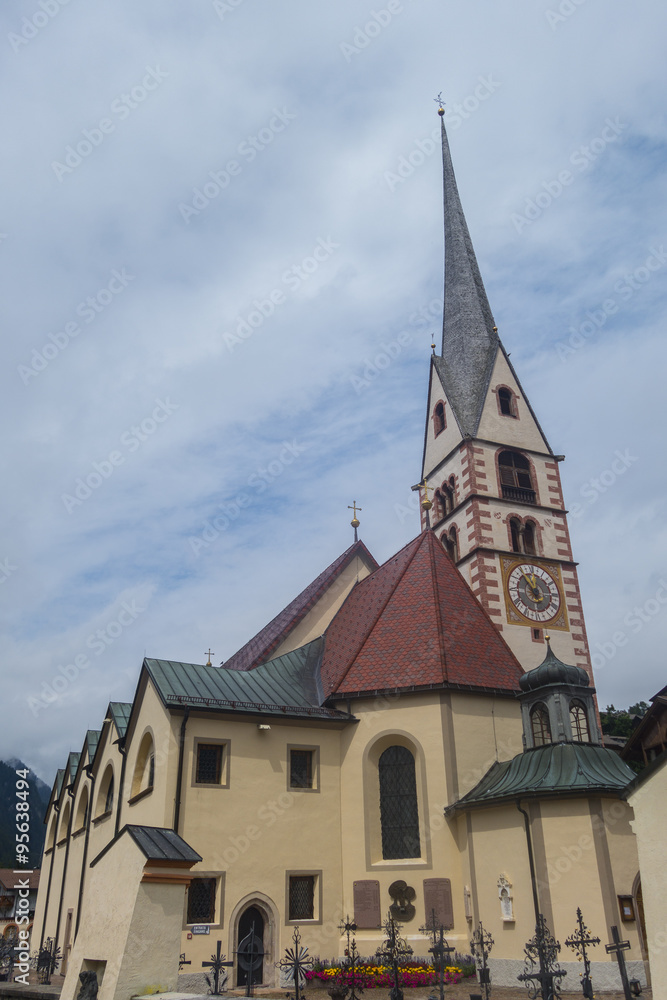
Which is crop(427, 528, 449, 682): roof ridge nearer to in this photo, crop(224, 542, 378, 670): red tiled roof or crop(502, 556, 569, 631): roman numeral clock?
crop(502, 556, 569, 631): roman numeral clock

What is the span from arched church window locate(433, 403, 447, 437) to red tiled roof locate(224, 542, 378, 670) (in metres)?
6.82

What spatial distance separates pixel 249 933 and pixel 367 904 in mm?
2853

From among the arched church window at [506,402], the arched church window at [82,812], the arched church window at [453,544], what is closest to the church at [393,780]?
the arched church window at [82,812]

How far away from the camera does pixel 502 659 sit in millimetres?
23297

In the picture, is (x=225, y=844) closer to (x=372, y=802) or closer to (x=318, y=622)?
(x=372, y=802)

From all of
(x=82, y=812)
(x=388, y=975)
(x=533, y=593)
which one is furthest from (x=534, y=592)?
(x=82, y=812)

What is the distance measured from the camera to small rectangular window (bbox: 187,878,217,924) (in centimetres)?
1883

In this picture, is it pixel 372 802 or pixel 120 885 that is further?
pixel 372 802

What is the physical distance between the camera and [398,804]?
2106cm

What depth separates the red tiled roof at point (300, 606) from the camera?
2827 cm

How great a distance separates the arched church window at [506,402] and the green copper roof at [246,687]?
14540mm

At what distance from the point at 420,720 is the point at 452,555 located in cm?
1126

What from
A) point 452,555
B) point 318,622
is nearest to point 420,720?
point 318,622

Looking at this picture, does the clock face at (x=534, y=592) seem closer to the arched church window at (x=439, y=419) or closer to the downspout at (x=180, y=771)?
the arched church window at (x=439, y=419)
